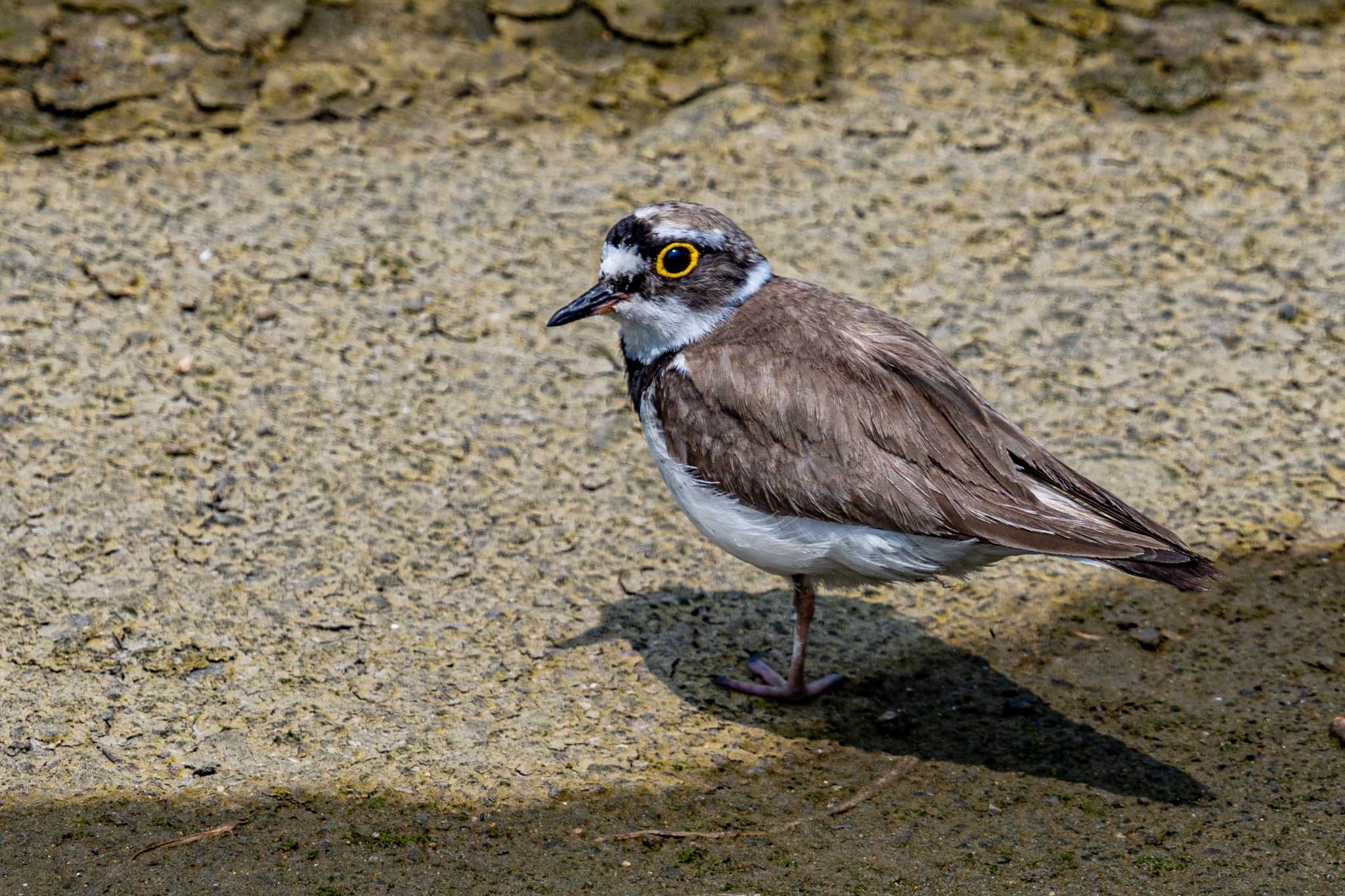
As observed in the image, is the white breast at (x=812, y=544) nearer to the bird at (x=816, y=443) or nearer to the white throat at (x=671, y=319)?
the bird at (x=816, y=443)

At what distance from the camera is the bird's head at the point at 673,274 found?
16.7 feet

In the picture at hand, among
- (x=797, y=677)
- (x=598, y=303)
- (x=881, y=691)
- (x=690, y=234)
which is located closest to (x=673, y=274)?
(x=690, y=234)

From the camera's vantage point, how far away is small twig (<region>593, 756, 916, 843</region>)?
4312 millimetres

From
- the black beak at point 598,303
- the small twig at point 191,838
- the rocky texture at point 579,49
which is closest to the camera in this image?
the small twig at point 191,838

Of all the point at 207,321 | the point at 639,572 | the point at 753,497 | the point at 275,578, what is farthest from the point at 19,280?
the point at 753,497

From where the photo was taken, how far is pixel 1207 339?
6.59m

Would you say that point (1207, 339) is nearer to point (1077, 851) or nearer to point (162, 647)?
point (1077, 851)

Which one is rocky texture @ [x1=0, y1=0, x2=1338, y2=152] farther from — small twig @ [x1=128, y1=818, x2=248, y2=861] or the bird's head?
small twig @ [x1=128, y1=818, x2=248, y2=861]

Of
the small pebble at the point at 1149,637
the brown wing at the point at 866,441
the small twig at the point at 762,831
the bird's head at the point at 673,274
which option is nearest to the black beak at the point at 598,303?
the bird's head at the point at 673,274

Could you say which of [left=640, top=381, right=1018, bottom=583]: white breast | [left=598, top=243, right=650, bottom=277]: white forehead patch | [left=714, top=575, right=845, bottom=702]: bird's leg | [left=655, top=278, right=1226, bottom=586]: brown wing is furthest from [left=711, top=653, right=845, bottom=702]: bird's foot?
[left=598, top=243, right=650, bottom=277]: white forehead patch

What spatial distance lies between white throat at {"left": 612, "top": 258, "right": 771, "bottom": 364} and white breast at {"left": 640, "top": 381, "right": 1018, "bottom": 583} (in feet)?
0.57

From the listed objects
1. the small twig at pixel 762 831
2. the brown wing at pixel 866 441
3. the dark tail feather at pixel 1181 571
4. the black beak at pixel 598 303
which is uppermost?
the black beak at pixel 598 303

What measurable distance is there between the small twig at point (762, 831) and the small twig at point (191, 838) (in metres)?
1.08

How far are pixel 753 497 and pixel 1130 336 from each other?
2.76m
